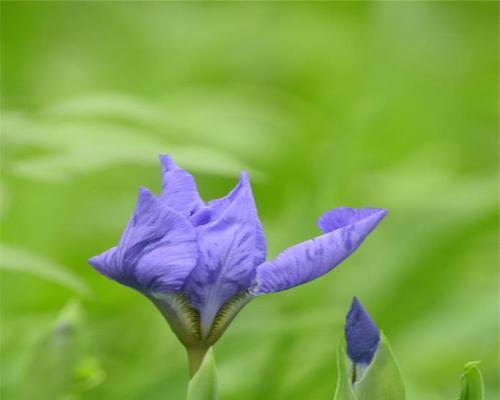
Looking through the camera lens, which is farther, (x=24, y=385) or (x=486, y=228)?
(x=486, y=228)

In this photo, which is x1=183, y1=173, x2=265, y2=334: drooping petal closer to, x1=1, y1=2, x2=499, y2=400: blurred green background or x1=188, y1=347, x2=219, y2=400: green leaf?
x1=188, y1=347, x2=219, y2=400: green leaf

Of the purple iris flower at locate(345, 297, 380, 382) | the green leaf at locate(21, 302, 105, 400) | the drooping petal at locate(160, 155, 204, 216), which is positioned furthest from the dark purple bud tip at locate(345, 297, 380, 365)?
the green leaf at locate(21, 302, 105, 400)

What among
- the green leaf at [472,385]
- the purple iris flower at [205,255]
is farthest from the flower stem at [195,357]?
the green leaf at [472,385]

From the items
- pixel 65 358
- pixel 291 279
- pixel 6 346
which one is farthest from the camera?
pixel 6 346

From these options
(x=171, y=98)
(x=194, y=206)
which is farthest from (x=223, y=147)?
(x=194, y=206)

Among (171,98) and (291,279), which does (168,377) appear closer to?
(291,279)

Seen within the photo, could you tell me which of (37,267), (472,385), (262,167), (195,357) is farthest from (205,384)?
(262,167)
